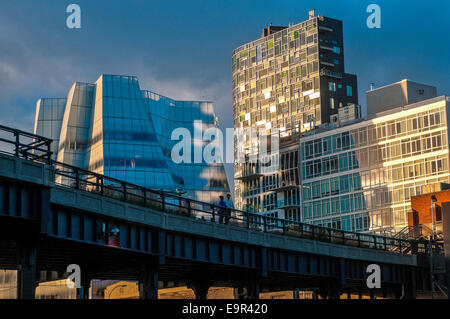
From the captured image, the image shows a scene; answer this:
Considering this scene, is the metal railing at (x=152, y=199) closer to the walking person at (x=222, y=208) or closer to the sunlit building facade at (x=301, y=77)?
the walking person at (x=222, y=208)

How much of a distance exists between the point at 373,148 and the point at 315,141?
14051 mm

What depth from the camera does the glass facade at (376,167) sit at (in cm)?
11719

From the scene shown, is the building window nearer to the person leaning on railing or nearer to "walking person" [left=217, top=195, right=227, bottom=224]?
the person leaning on railing

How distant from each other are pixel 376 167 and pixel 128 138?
1790 inches

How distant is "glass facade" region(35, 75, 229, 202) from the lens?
144875 millimetres

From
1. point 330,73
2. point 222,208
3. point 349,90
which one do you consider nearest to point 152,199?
point 222,208

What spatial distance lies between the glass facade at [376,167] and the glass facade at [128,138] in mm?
27560

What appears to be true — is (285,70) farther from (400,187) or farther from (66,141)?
(400,187)

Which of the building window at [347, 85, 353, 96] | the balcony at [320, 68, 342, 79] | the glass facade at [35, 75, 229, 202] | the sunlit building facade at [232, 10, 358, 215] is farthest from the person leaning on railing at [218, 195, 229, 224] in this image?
the building window at [347, 85, 353, 96]

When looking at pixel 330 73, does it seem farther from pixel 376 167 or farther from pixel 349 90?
pixel 376 167

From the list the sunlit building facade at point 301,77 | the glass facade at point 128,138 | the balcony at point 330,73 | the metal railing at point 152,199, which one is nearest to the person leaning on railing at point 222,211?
the metal railing at point 152,199

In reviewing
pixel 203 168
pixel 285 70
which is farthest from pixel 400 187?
pixel 285 70

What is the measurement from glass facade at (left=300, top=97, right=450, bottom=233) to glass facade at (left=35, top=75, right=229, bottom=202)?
2756cm

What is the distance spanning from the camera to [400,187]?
12075 cm
